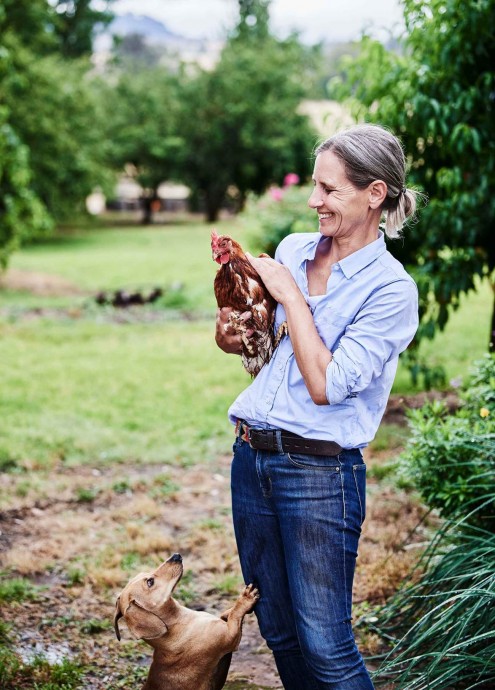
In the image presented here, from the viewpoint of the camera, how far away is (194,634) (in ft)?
9.80

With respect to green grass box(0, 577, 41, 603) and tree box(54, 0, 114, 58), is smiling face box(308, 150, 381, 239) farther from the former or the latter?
tree box(54, 0, 114, 58)

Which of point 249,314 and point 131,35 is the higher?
point 131,35

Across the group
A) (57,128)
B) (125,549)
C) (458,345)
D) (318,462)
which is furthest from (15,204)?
(318,462)

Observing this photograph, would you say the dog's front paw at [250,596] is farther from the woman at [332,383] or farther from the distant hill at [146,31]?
the distant hill at [146,31]

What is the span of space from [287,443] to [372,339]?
0.42 meters

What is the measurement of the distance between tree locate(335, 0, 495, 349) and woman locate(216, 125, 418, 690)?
3.22 meters

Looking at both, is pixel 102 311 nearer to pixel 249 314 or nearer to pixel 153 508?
pixel 153 508

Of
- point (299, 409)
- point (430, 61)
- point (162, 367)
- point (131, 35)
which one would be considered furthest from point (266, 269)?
point (131, 35)

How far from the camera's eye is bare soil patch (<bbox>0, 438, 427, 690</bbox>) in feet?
13.4

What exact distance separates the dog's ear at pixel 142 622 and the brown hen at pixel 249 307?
40.0 inches

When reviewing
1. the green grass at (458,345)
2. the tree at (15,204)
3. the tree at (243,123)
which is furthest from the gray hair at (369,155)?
the tree at (243,123)

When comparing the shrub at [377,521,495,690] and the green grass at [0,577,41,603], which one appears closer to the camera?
the shrub at [377,521,495,690]

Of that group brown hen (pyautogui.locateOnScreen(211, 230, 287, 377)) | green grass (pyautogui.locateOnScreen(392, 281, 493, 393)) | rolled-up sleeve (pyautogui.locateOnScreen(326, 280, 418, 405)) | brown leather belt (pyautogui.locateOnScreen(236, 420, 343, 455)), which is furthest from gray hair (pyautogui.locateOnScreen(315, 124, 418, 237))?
green grass (pyautogui.locateOnScreen(392, 281, 493, 393))

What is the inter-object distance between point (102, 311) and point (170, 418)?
6.25 metres
